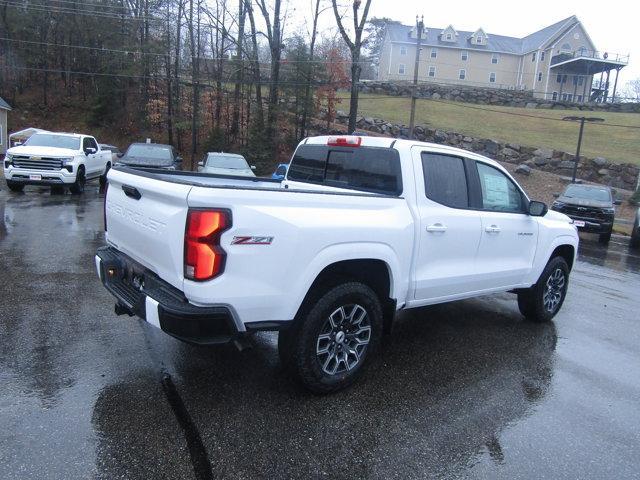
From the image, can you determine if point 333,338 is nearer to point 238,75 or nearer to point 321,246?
point 321,246

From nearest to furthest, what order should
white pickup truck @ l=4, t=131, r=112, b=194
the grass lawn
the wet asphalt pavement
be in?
the wet asphalt pavement < white pickup truck @ l=4, t=131, r=112, b=194 < the grass lawn

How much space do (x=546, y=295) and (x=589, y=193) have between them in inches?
490

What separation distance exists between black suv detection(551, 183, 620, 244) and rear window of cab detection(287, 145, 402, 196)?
11502 mm

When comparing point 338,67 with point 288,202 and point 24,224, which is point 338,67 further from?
point 288,202

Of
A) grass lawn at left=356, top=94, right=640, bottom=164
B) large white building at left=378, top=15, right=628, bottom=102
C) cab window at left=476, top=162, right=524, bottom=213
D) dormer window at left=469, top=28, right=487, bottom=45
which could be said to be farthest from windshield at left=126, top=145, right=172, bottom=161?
dormer window at left=469, top=28, right=487, bottom=45

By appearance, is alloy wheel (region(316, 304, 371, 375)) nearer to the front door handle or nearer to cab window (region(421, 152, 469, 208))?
the front door handle

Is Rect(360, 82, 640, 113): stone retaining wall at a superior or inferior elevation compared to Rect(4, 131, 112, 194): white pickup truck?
superior

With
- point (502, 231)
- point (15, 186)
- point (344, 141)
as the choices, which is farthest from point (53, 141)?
point (502, 231)

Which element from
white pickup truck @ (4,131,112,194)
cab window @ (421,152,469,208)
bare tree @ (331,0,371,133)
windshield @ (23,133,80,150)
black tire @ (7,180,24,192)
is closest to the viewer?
cab window @ (421,152,469,208)

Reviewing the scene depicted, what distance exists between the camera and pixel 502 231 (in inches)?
203

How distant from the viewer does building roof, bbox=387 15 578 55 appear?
60344mm

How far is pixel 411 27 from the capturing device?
200 ft

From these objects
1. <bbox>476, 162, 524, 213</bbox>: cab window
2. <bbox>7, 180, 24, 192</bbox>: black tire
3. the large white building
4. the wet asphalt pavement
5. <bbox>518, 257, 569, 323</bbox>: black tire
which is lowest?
<bbox>7, 180, 24, 192</bbox>: black tire

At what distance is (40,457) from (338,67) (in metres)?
32.4
